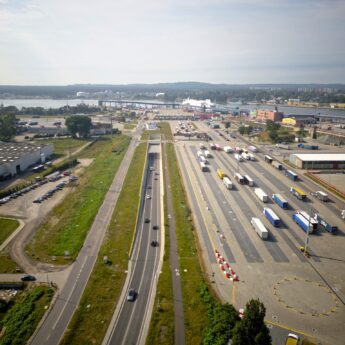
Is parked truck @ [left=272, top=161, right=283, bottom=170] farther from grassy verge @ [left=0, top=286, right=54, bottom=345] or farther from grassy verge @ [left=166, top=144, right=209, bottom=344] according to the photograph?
grassy verge @ [left=0, top=286, right=54, bottom=345]

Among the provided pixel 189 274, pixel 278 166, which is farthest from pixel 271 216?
pixel 278 166

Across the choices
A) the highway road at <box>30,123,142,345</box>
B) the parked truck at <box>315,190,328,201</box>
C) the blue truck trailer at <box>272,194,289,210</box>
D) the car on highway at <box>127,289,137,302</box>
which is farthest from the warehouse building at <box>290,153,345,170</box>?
the car on highway at <box>127,289,137,302</box>

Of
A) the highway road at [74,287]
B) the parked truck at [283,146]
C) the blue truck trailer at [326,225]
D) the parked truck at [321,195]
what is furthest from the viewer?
the parked truck at [283,146]

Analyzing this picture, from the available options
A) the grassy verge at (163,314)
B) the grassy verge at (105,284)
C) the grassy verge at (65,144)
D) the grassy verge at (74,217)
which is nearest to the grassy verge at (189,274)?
the grassy verge at (163,314)

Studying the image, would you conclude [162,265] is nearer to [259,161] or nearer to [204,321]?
[204,321]

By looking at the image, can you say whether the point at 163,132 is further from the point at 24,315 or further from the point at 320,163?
the point at 24,315

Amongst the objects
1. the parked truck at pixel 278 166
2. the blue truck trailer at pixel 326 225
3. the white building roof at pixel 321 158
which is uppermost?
the white building roof at pixel 321 158

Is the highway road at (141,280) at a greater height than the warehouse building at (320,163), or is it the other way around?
the warehouse building at (320,163)

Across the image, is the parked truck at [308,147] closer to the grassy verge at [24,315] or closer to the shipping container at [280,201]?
the shipping container at [280,201]
